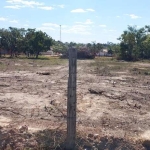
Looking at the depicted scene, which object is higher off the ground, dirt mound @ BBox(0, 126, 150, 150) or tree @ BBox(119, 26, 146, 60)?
tree @ BBox(119, 26, 146, 60)

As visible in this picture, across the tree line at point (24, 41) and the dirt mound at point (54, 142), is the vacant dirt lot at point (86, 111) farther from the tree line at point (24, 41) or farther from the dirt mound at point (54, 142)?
the tree line at point (24, 41)

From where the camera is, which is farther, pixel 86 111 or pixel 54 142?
pixel 86 111

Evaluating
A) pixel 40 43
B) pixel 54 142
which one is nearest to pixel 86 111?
pixel 54 142

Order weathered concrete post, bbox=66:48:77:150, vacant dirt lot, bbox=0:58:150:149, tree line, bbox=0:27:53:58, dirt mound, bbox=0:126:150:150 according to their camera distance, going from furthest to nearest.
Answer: tree line, bbox=0:27:53:58 → vacant dirt lot, bbox=0:58:150:149 → dirt mound, bbox=0:126:150:150 → weathered concrete post, bbox=66:48:77:150

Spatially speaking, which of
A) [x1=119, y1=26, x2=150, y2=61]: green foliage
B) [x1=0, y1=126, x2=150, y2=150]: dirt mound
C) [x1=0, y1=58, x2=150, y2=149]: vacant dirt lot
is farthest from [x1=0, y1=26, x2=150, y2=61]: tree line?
[x1=0, y1=126, x2=150, y2=150]: dirt mound

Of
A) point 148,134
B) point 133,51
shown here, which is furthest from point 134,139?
point 133,51

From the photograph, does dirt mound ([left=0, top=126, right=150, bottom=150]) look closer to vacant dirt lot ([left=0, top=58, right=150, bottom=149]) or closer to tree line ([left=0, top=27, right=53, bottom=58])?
vacant dirt lot ([left=0, top=58, right=150, bottom=149])

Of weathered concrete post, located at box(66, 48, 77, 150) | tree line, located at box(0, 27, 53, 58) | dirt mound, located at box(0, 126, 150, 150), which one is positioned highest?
tree line, located at box(0, 27, 53, 58)

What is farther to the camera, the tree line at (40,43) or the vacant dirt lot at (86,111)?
the tree line at (40,43)

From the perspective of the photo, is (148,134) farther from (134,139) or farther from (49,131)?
(49,131)

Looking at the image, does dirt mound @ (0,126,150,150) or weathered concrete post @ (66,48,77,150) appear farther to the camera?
dirt mound @ (0,126,150,150)

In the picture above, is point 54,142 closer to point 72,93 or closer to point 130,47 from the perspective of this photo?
point 72,93

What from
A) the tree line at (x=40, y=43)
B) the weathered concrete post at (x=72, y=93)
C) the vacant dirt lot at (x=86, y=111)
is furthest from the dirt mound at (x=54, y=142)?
the tree line at (x=40, y=43)

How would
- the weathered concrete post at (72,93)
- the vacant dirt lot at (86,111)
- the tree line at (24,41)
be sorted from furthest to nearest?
1. the tree line at (24,41)
2. the vacant dirt lot at (86,111)
3. the weathered concrete post at (72,93)
